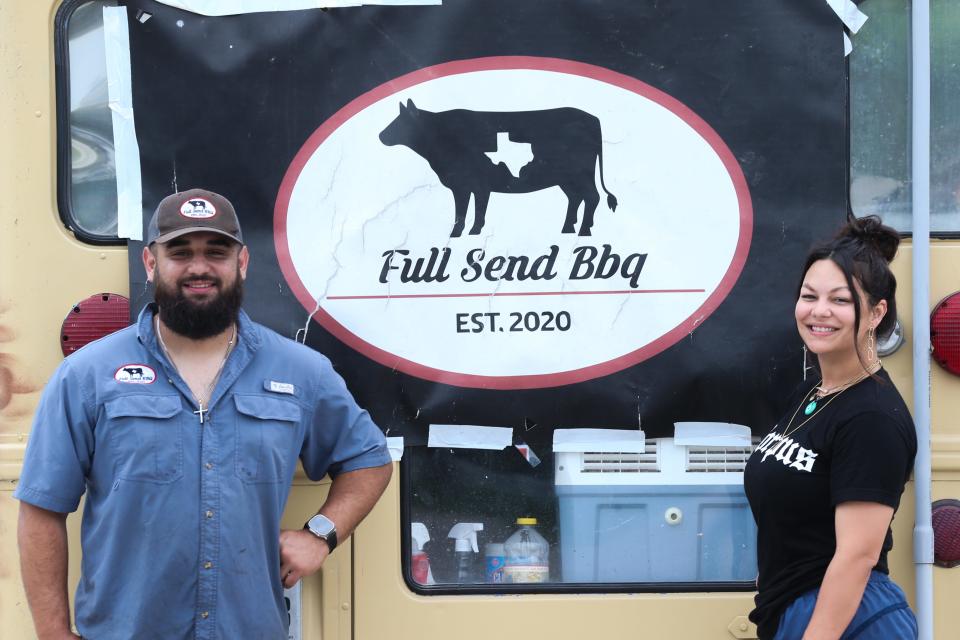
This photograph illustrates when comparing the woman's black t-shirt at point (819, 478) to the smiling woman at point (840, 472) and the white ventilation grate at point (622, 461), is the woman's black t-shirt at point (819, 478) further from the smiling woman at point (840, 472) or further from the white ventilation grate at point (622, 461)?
the white ventilation grate at point (622, 461)

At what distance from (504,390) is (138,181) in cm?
98

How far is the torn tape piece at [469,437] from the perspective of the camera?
8.04 feet

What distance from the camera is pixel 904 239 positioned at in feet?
7.84

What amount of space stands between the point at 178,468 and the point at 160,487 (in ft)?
0.16

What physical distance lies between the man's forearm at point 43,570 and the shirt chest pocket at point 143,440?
196 mm

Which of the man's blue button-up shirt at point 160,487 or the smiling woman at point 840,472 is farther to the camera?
the man's blue button-up shirt at point 160,487

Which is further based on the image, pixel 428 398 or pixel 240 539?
pixel 428 398

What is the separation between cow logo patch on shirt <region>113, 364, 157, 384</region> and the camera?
213cm

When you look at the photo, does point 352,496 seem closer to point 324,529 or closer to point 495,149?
point 324,529

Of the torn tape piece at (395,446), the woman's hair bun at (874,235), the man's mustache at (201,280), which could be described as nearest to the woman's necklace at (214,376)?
the man's mustache at (201,280)

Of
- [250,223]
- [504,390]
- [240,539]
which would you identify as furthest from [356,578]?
[250,223]

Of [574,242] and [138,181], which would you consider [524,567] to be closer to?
[574,242]

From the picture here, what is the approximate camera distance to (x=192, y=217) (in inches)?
85.4

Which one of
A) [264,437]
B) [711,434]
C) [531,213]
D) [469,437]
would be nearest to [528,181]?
[531,213]
